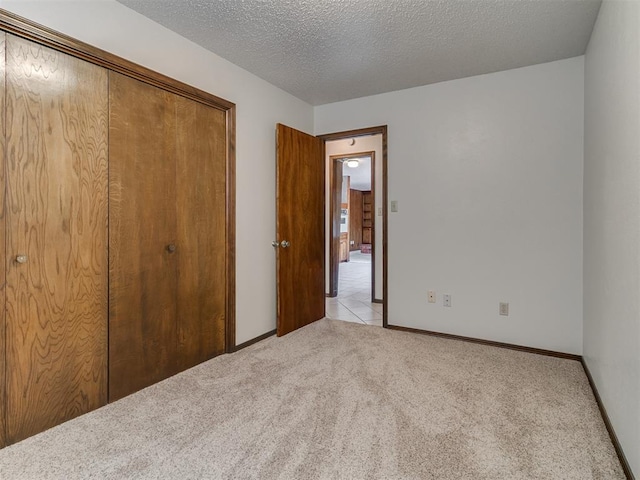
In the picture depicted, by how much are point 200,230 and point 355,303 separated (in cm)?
273

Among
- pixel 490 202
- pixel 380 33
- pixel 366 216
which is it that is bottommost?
pixel 490 202

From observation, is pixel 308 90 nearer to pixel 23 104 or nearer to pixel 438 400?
pixel 23 104

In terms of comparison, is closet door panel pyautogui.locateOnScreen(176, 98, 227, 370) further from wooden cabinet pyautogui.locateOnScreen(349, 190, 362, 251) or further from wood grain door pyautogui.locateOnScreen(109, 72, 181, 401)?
wooden cabinet pyautogui.locateOnScreen(349, 190, 362, 251)

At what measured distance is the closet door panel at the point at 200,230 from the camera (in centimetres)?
252

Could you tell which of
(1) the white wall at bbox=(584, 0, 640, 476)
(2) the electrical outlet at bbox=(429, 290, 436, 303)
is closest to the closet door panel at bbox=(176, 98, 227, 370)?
(2) the electrical outlet at bbox=(429, 290, 436, 303)

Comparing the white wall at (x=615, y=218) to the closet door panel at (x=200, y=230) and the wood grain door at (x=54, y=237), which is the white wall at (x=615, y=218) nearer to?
the closet door panel at (x=200, y=230)

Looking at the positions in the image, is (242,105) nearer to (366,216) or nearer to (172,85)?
(172,85)

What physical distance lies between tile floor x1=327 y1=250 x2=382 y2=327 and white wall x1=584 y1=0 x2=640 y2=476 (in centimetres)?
207

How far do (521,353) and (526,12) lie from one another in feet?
8.14

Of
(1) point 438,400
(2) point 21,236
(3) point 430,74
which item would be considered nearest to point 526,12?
(3) point 430,74

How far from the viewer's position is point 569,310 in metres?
2.82

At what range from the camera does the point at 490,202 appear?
122 inches

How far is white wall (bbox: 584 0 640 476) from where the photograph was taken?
1.42 metres

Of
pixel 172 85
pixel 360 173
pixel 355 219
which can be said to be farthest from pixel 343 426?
pixel 355 219
